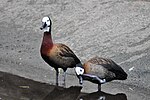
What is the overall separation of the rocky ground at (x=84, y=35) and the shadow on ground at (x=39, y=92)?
0.17 metres

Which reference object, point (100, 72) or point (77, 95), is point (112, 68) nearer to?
point (100, 72)

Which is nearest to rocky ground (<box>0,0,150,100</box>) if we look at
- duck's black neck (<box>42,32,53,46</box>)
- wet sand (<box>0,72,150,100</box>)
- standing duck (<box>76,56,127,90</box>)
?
wet sand (<box>0,72,150,100</box>)

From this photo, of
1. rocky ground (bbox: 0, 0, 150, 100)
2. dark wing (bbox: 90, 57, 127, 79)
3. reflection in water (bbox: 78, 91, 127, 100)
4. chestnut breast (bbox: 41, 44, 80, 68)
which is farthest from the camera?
rocky ground (bbox: 0, 0, 150, 100)

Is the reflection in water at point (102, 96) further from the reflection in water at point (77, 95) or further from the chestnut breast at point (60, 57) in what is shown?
the chestnut breast at point (60, 57)

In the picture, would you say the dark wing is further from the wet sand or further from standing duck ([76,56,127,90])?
the wet sand

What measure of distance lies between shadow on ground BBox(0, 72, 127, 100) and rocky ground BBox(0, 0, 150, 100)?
170mm

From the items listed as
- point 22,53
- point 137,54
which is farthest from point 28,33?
point 137,54

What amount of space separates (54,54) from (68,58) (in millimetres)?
264

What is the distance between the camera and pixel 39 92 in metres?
8.23

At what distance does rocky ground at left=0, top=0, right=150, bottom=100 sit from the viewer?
8.86 m

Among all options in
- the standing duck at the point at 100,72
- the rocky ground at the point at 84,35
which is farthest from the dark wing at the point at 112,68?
the rocky ground at the point at 84,35

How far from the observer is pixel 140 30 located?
35.3ft

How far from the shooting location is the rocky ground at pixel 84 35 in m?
8.86

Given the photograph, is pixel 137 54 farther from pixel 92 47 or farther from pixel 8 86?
pixel 8 86
